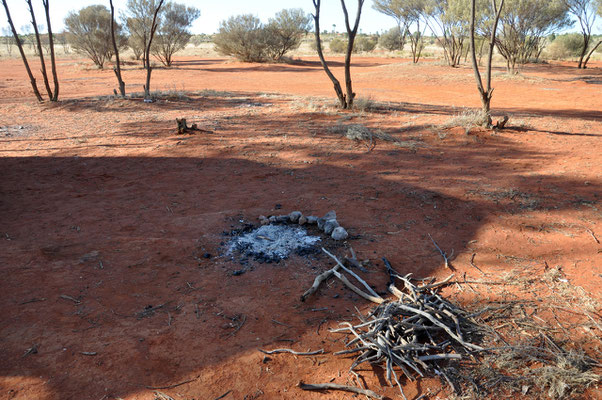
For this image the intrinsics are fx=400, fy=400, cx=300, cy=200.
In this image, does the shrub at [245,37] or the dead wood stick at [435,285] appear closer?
the dead wood stick at [435,285]

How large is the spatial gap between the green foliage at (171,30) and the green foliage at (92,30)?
11.2 ft

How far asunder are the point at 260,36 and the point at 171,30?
6.45 meters

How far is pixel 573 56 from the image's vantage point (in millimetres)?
31984

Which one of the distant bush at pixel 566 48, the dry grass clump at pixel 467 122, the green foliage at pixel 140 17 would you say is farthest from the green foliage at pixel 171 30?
the distant bush at pixel 566 48

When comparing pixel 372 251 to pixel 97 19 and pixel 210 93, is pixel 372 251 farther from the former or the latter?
pixel 97 19

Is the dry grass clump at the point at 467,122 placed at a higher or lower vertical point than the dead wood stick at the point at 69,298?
higher

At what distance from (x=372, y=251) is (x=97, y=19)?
2823cm

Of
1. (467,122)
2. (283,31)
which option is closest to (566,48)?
(283,31)

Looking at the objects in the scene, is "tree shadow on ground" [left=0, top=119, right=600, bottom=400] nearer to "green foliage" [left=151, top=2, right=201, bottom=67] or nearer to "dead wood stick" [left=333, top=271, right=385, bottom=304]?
"dead wood stick" [left=333, top=271, right=385, bottom=304]

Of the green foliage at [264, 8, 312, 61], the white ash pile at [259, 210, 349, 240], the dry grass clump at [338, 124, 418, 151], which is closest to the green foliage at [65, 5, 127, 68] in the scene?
the green foliage at [264, 8, 312, 61]

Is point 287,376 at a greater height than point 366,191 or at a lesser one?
lesser

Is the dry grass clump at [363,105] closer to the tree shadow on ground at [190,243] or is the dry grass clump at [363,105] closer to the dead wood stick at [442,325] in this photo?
the tree shadow on ground at [190,243]

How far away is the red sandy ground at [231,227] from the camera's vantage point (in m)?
2.77

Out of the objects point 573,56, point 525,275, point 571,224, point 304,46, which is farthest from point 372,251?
point 304,46
